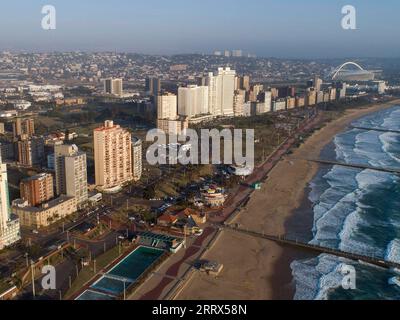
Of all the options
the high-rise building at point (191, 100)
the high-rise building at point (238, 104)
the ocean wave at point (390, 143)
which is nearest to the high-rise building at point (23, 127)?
the high-rise building at point (191, 100)

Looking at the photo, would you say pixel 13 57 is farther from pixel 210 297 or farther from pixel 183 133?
pixel 210 297

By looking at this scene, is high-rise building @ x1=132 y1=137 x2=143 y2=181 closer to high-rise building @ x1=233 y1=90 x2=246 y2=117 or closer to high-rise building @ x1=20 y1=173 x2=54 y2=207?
high-rise building @ x1=20 y1=173 x2=54 y2=207

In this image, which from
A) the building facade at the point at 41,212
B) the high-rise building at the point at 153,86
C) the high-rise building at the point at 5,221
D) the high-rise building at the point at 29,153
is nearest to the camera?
the high-rise building at the point at 5,221

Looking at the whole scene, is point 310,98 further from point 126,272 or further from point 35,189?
point 126,272

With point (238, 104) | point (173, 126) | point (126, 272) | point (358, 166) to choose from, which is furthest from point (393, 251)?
point (238, 104)

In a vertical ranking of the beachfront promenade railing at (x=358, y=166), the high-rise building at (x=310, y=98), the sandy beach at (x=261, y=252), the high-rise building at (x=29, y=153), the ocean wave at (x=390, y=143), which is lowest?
the sandy beach at (x=261, y=252)

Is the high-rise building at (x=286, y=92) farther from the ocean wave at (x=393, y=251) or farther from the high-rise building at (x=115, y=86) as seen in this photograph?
the ocean wave at (x=393, y=251)

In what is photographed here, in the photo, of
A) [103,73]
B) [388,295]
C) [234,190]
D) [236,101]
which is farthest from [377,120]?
[103,73]
